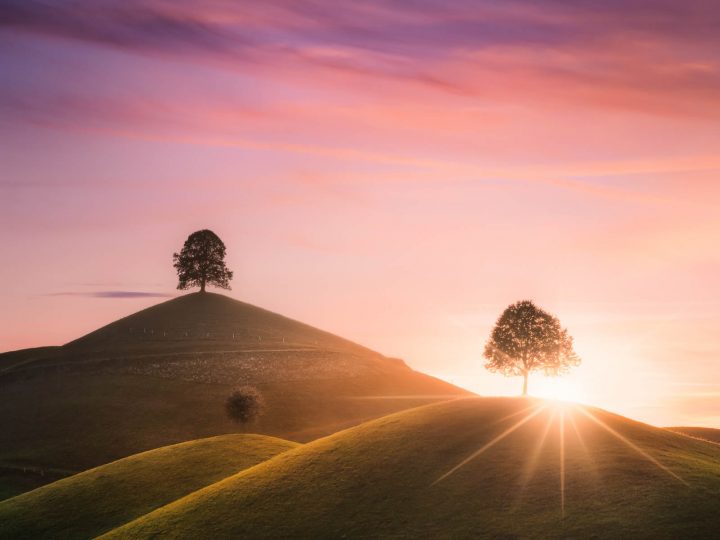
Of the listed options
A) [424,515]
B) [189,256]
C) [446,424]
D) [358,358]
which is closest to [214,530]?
[424,515]

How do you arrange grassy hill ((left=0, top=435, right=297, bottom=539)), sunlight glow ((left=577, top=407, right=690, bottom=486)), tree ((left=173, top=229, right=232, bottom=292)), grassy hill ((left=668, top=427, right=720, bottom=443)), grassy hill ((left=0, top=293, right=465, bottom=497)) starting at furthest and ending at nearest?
tree ((left=173, top=229, right=232, bottom=292)) < grassy hill ((left=668, top=427, right=720, bottom=443)) < grassy hill ((left=0, top=293, right=465, bottom=497)) < grassy hill ((left=0, top=435, right=297, bottom=539)) < sunlight glow ((left=577, top=407, right=690, bottom=486))

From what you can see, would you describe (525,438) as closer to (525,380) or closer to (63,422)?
(525,380)

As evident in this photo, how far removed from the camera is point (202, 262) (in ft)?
562

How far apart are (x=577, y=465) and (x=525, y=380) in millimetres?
59621

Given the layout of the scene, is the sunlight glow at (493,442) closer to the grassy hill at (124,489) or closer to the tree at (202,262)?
the grassy hill at (124,489)

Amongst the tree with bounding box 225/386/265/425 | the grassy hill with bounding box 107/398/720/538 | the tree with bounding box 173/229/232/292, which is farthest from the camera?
the tree with bounding box 173/229/232/292

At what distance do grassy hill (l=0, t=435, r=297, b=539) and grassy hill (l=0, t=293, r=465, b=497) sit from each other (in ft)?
66.0

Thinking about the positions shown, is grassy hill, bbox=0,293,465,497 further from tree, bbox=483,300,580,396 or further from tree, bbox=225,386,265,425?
tree, bbox=483,300,580,396

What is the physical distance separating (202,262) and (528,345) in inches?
3848

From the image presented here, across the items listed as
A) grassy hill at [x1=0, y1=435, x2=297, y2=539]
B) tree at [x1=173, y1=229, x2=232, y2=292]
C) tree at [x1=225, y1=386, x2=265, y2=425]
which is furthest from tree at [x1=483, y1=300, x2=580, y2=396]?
tree at [x1=173, y1=229, x2=232, y2=292]

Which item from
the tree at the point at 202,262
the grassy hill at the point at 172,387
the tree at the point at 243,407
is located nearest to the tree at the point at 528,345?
the grassy hill at the point at 172,387

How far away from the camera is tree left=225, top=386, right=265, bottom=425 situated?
94625 millimetres

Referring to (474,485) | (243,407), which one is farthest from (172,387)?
(474,485)

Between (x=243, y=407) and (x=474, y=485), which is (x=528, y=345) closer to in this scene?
(x=243, y=407)
